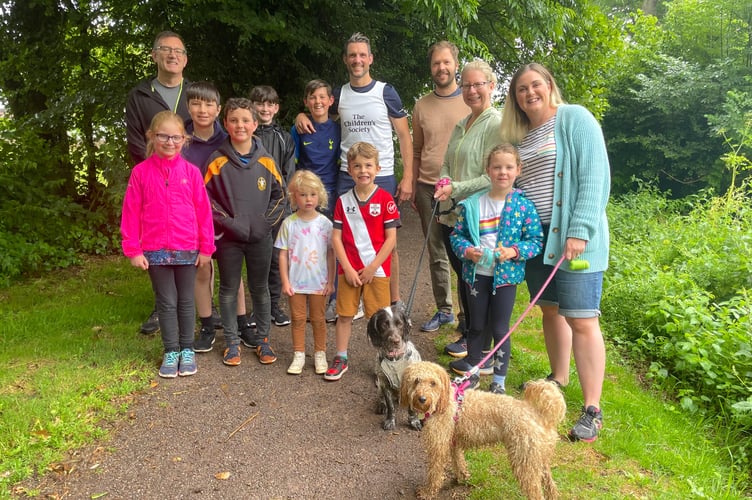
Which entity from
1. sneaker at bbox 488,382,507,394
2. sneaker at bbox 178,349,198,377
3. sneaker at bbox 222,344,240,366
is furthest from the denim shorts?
sneaker at bbox 178,349,198,377

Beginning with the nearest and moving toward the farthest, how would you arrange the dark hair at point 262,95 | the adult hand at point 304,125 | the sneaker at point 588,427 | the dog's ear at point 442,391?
the dog's ear at point 442,391, the sneaker at point 588,427, the dark hair at point 262,95, the adult hand at point 304,125

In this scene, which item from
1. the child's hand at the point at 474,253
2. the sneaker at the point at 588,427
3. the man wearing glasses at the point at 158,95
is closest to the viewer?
the sneaker at the point at 588,427

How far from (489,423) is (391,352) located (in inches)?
34.8

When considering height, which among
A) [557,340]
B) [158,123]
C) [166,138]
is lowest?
[557,340]

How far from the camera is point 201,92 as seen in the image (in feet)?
13.4

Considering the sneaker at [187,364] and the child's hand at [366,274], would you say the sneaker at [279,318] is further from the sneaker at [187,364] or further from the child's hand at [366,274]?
the child's hand at [366,274]

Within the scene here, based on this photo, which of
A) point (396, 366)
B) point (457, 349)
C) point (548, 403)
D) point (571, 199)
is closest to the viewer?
point (548, 403)

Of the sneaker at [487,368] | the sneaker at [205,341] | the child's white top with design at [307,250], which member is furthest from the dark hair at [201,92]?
the sneaker at [487,368]

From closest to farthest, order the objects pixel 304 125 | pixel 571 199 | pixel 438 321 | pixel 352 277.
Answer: pixel 571 199, pixel 352 277, pixel 304 125, pixel 438 321

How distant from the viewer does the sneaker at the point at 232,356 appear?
422cm

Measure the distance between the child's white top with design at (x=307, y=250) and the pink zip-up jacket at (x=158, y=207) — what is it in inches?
30.0

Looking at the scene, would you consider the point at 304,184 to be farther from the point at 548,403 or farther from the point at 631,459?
the point at 631,459

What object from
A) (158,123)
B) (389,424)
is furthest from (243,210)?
(389,424)

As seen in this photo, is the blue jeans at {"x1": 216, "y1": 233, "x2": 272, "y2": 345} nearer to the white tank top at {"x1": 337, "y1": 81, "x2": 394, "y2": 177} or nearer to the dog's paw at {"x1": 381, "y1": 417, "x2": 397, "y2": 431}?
the white tank top at {"x1": 337, "y1": 81, "x2": 394, "y2": 177}
